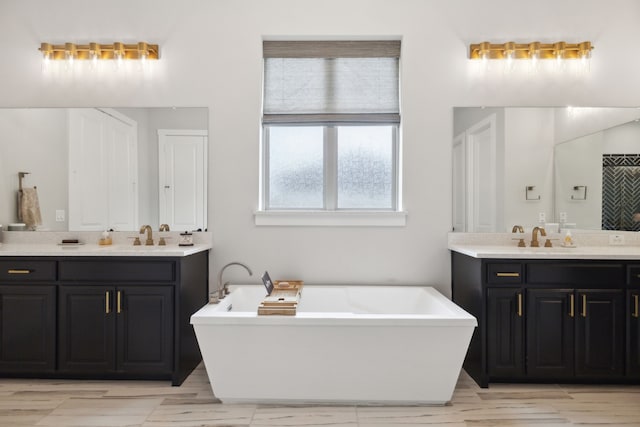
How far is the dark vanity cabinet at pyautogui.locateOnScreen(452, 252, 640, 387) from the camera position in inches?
96.4

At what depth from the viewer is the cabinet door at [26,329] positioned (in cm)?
250

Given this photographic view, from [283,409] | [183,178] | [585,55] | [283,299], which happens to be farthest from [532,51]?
[283,409]

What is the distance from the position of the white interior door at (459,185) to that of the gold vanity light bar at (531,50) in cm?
64

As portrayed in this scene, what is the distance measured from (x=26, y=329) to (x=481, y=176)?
333cm

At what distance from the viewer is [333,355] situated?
2.14 m

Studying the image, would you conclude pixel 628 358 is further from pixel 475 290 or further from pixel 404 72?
pixel 404 72

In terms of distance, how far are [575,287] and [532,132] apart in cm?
120

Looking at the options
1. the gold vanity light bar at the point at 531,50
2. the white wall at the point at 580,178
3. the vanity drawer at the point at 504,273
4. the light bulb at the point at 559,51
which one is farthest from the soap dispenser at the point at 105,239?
the light bulb at the point at 559,51

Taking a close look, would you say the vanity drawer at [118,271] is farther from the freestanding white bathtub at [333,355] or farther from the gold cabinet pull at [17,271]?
the freestanding white bathtub at [333,355]

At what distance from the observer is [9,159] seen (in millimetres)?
2965

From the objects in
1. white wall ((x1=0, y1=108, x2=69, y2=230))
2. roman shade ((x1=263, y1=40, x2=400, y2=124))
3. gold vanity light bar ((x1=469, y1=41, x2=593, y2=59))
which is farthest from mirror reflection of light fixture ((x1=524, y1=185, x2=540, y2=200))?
white wall ((x1=0, y1=108, x2=69, y2=230))

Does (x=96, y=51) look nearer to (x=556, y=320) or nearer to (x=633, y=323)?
(x=556, y=320)

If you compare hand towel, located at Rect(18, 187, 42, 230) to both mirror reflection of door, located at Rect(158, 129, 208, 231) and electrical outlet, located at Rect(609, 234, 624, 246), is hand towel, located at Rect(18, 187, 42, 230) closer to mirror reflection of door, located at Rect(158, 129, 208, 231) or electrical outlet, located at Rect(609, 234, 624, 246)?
mirror reflection of door, located at Rect(158, 129, 208, 231)

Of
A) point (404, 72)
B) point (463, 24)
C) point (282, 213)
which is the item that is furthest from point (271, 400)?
point (463, 24)
